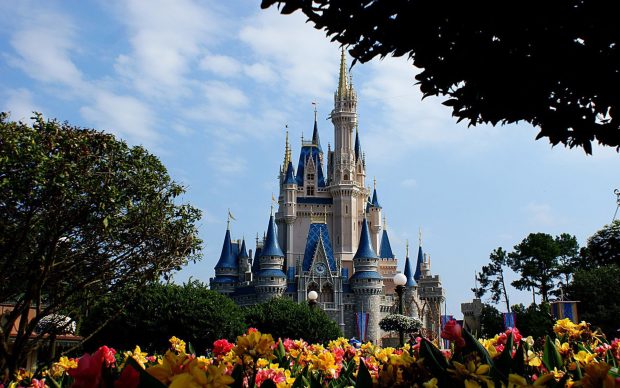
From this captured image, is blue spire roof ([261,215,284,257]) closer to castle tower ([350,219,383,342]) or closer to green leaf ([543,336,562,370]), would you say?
castle tower ([350,219,383,342])

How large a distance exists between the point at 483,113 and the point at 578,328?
2.90 meters

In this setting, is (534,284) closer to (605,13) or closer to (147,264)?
(147,264)

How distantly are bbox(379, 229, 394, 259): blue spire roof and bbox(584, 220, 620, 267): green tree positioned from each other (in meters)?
31.8

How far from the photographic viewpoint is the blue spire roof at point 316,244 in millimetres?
67650

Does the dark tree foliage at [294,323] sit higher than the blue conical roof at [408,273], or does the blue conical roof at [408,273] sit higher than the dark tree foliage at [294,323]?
the blue conical roof at [408,273]

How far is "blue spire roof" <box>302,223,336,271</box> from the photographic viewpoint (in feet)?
222

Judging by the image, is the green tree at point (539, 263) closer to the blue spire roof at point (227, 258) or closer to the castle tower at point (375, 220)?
the castle tower at point (375, 220)

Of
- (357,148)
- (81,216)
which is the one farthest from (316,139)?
(81,216)

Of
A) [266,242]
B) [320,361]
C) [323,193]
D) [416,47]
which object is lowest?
[320,361]

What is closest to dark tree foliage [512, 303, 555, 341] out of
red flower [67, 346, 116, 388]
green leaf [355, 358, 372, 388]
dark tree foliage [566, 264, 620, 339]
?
dark tree foliage [566, 264, 620, 339]

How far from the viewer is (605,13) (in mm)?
4375

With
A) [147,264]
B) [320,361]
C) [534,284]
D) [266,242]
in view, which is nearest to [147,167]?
[147,264]

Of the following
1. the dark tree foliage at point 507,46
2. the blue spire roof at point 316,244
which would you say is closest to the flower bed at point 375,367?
the dark tree foliage at point 507,46

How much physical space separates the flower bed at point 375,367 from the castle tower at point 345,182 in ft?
216
